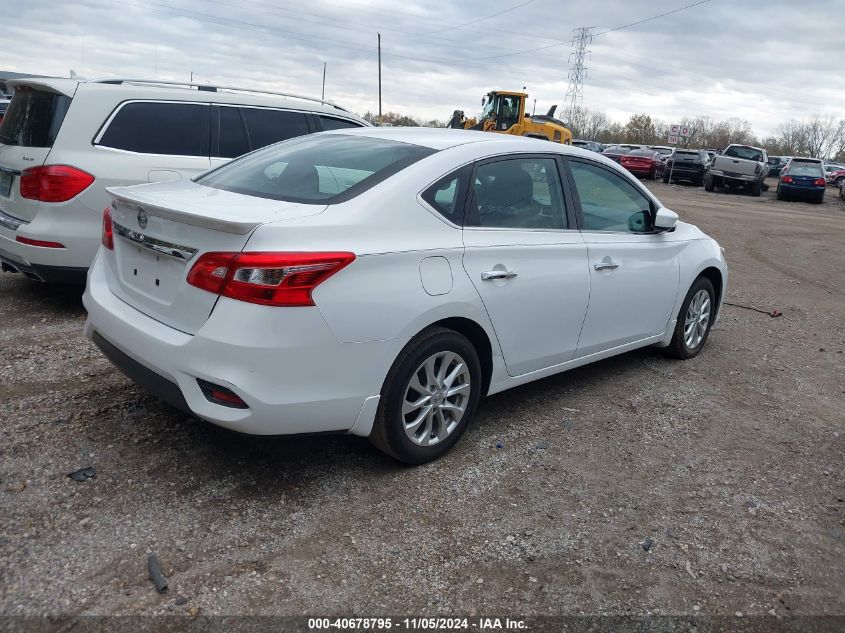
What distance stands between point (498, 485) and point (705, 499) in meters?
1.03

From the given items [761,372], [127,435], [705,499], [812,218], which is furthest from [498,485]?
[812,218]

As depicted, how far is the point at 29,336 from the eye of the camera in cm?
512

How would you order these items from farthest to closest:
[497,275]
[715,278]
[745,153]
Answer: [745,153]
[715,278]
[497,275]

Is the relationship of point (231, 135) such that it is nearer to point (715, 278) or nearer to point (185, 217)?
point (185, 217)

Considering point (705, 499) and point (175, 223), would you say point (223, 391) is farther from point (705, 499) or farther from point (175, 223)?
point (705, 499)

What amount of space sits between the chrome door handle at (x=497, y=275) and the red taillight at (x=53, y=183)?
345cm

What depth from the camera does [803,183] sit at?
27.2 meters

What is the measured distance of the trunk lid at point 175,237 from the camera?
299 centimetres

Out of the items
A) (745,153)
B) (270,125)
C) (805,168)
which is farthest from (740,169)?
(270,125)

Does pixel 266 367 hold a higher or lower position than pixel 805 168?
lower

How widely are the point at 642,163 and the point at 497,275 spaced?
3051 cm

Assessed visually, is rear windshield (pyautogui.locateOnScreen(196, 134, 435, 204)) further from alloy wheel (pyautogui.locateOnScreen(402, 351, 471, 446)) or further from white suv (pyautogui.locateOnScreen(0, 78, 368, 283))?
white suv (pyautogui.locateOnScreen(0, 78, 368, 283))

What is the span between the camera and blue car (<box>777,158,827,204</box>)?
89.4 ft

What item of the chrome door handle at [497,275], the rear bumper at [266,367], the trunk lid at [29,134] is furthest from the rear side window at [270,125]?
the rear bumper at [266,367]
